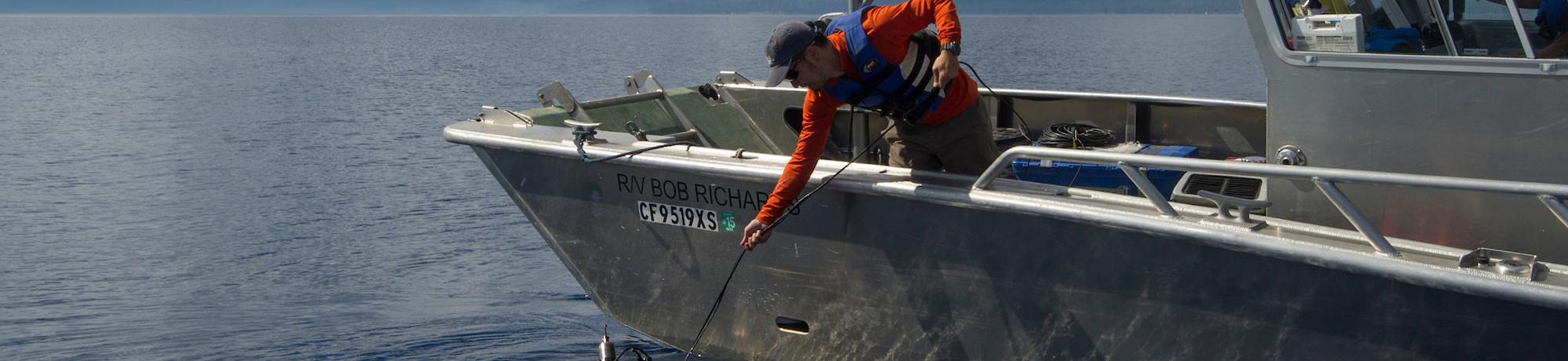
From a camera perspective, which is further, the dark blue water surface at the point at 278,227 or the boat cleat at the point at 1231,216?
the dark blue water surface at the point at 278,227

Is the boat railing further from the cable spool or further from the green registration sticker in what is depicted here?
the cable spool

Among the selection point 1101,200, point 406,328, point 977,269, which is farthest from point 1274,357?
point 406,328

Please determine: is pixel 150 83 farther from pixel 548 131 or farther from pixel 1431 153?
pixel 1431 153

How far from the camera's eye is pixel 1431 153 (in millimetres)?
4340

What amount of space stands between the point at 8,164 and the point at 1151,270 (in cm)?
1588

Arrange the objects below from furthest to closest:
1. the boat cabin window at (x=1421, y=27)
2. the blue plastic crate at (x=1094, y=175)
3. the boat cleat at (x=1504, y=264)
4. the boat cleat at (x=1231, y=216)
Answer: the blue plastic crate at (x=1094, y=175)
the boat cleat at (x=1231, y=216)
the boat cabin window at (x=1421, y=27)
the boat cleat at (x=1504, y=264)

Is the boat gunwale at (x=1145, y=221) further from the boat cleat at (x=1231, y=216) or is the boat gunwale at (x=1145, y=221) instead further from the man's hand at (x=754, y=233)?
the man's hand at (x=754, y=233)

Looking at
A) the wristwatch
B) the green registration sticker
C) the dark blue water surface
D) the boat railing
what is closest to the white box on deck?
the boat railing

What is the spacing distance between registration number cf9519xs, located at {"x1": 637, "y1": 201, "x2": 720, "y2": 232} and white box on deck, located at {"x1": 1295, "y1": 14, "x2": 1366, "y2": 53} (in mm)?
2409

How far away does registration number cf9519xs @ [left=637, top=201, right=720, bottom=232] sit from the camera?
18.7 ft

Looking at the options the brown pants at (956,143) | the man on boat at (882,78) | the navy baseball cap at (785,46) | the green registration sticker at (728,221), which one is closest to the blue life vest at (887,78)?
the man on boat at (882,78)

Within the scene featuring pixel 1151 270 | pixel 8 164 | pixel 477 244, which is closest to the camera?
pixel 1151 270

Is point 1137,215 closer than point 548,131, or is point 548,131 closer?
point 1137,215

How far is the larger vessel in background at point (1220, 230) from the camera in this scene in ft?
13.3
